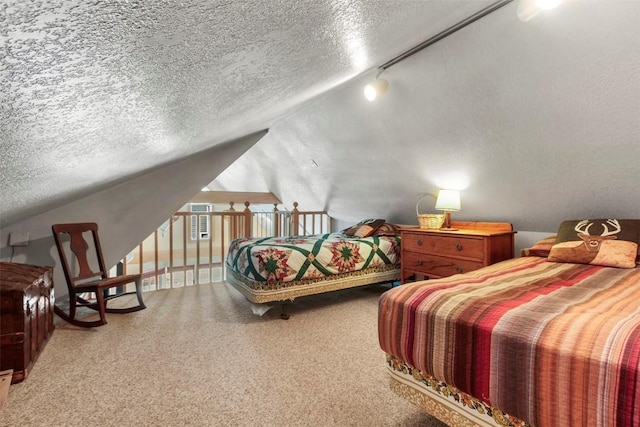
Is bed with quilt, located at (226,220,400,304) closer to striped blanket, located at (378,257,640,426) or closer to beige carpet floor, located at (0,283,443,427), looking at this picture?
beige carpet floor, located at (0,283,443,427)

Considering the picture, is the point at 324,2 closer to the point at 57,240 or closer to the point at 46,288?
the point at 46,288

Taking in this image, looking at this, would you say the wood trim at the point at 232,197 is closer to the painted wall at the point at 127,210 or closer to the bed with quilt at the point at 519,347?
the painted wall at the point at 127,210

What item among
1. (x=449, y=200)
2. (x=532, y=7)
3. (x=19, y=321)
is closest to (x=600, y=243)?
(x=449, y=200)

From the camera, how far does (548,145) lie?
230 centimetres

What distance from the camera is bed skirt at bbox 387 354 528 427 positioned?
44.6 inches

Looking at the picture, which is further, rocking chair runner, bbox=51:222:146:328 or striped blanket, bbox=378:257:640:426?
rocking chair runner, bbox=51:222:146:328

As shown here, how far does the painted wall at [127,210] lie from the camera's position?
9.80 feet

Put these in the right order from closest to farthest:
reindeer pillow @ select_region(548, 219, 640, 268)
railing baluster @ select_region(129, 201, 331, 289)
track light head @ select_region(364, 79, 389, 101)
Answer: reindeer pillow @ select_region(548, 219, 640, 268) < track light head @ select_region(364, 79, 389, 101) < railing baluster @ select_region(129, 201, 331, 289)

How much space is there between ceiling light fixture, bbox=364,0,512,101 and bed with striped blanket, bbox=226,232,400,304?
1.44 metres

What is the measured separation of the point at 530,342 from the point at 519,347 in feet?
0.12

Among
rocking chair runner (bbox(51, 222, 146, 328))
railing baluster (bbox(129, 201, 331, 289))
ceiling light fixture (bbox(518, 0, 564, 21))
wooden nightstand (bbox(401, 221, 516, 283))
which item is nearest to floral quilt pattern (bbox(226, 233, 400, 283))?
wooden nightstand (bbox(401, 221, 516, 283))

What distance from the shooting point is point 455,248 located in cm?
277

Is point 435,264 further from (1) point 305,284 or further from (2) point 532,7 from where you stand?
(2) point 532,7

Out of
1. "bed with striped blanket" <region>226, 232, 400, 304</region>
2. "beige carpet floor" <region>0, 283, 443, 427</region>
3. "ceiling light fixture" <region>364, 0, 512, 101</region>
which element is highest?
"ceiling light fixture" <region>364, 0, 512, 101</region>
